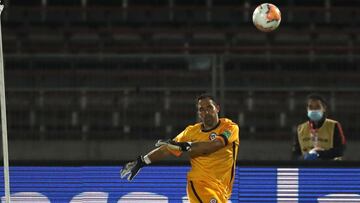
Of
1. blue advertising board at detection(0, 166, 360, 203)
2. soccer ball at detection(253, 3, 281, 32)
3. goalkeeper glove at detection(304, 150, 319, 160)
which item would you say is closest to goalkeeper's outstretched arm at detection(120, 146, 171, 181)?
blue advertising board at detection(0, 166, 360, 203)

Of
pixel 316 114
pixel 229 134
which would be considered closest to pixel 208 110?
pixel 229 134

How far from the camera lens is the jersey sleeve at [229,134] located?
261 inches

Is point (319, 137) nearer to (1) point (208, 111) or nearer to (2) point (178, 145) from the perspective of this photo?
(1) point (208, 111)

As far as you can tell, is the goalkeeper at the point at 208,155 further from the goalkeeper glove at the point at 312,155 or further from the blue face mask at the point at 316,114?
the blue face mask at the point at 316,114

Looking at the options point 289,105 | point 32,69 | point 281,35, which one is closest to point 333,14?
point 281,35

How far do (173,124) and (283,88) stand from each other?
2.32 m

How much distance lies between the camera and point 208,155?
6.69 meters

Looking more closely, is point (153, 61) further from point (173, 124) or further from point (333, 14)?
point (333, 14)

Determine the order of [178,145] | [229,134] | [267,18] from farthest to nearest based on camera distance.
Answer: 1. [267,18]
2. [229,134]
3. [178,145]

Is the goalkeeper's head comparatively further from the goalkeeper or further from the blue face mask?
the blue face mask

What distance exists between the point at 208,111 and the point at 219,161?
49cm

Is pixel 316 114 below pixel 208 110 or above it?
below

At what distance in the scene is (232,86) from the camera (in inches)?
474

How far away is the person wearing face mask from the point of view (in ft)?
29.0
